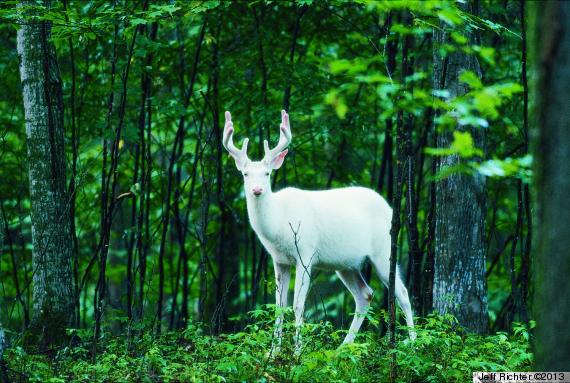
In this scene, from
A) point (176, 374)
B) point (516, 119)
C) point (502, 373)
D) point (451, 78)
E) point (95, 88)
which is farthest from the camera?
point (95, 88)

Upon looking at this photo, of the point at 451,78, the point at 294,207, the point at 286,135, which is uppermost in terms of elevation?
the point at 451,78

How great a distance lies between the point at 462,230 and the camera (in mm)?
5719

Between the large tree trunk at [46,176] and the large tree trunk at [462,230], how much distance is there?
3716 mm

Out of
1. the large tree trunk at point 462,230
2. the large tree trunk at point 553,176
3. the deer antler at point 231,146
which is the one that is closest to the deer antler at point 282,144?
the deer antler at point 231,146

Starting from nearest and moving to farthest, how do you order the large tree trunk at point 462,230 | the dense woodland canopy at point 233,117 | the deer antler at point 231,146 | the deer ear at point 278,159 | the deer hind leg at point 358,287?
the large tree trunk at point 462,230
the deer antler at point 231,146
the deer ear at point 278,159
the deer hind leg at point 358,287
the dense woodland canopy at point 233,117

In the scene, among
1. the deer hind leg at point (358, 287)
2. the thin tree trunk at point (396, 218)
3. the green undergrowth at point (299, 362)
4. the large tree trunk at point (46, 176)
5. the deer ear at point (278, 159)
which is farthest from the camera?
the deer hind leg at point (358, 287)

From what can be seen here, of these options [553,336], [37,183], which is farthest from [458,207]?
[37,183]

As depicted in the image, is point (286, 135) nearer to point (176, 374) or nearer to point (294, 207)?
point (294, 207)

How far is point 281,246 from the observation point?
6090mm

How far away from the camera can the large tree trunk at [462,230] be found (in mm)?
5691

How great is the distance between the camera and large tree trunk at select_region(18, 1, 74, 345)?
5.83 metres

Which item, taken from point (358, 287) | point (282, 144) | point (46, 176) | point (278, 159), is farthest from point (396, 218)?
point (46, 176)

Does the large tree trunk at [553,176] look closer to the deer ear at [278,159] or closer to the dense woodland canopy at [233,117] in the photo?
the dense woodland canopy at [233,117]

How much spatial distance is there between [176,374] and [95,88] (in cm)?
583
